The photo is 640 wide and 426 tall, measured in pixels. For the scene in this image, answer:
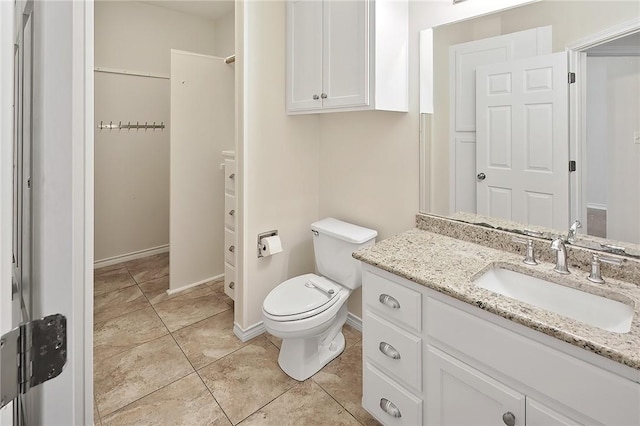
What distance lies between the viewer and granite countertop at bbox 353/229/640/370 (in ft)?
2.89

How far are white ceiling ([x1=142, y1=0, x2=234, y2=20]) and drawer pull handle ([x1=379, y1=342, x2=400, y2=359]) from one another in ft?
10.9

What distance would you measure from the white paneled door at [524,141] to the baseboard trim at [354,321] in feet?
3.74

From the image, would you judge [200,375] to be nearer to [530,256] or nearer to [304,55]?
[530,256]

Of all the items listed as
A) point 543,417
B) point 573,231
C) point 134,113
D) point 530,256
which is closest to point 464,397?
point 543,417

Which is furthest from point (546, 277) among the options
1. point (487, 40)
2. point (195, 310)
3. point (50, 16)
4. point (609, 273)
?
point (195, 310)

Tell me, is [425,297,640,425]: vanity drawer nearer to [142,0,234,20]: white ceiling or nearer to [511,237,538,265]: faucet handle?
Result: [511,237,538,265]: faucet handle

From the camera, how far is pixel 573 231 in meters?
1.38

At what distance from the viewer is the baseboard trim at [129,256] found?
3498 millimetres

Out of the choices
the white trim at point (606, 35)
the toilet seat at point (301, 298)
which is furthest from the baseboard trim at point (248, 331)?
the white trim at point (606, 35)

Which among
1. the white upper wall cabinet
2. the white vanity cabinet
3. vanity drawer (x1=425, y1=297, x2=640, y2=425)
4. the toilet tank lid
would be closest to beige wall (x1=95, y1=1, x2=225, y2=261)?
the white upper wall cabinet

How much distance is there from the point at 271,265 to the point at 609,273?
5.85 ft

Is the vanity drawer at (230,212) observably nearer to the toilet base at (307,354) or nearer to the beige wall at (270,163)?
the beige wall at (270,163)

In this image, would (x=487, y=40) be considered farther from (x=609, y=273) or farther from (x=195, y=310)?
(x=195, y=310)

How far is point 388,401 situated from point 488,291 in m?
0.67
